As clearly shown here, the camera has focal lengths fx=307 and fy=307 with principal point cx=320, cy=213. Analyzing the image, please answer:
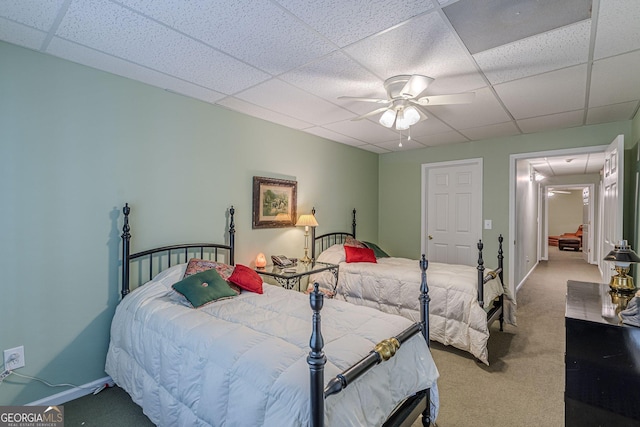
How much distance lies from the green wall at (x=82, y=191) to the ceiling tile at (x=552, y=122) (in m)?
3.47

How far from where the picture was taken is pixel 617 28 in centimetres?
179

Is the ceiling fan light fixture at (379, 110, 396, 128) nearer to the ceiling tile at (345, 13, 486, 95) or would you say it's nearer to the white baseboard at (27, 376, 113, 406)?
the ceiling tile at (345, 13, 486, 95)

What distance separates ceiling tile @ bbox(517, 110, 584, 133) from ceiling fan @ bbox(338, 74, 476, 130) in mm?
1808

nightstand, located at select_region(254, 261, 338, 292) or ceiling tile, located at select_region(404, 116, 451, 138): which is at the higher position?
ceiling tile, located at select_region(404, 116, 451, 138)

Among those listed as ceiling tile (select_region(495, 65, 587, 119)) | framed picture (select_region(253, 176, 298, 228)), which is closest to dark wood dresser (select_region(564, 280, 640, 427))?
ceiling tile (select_region(495, 65, 587, 119))

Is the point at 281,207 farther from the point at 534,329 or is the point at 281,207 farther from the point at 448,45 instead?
the point at 534,329

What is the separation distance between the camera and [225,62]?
7.39 ft

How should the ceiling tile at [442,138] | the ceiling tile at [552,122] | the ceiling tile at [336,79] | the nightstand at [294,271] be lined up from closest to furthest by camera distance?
the ceiling tile at [336,79]
the nightstand at [294,271]
the ceiling tile at [552,122]
the ceiling tile at [442,138]

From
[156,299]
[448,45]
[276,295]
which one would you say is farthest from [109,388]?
[448,45]

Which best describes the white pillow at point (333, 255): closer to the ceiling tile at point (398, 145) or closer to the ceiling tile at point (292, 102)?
the ceiling tile at point (292, 102)

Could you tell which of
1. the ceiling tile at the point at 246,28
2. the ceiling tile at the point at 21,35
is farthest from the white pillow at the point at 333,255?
the ceiling tile at the point at 21,35

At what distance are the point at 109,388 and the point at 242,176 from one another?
2.20 m

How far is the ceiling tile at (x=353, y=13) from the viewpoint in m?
1.60

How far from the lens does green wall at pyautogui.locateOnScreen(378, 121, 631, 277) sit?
3.85 m
